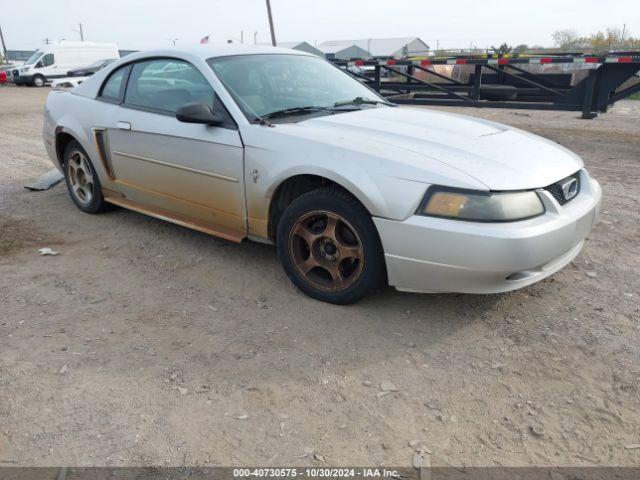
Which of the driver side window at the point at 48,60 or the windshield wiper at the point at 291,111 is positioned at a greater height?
the driver side window at the point at 48,60

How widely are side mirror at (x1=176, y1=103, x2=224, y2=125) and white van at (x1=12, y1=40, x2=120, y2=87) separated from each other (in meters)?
30.9

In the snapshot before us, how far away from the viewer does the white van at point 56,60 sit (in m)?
29.5

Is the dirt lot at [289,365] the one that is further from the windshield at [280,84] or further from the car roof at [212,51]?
the car roof at [212,51]

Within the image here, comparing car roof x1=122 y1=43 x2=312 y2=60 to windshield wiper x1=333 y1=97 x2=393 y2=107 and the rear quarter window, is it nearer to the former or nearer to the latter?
the rear quarter window

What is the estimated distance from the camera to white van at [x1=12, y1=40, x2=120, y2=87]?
29453 mm

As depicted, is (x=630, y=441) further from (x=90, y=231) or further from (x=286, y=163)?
(x=90, y=231)

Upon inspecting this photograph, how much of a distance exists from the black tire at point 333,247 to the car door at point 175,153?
440mm

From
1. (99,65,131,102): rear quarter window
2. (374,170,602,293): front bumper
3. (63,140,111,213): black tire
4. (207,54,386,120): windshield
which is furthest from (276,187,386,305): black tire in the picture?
(63,140,111,213): black tire

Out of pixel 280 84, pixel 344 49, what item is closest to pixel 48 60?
pixel 280 84

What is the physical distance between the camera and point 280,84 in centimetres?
392

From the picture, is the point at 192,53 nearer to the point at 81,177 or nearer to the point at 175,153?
the point at 175,153

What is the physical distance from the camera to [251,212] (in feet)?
11.7

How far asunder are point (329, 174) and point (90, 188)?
2924 mm

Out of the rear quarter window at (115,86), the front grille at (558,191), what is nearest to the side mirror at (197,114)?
the rear quarter window at (115,86)
